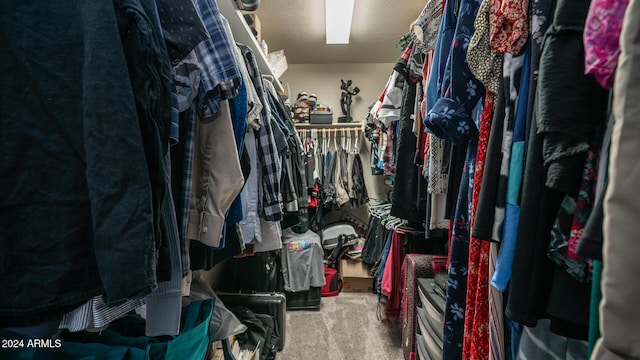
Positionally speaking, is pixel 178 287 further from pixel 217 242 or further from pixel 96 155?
pixel 96 155

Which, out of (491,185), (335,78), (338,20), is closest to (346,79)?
(335,78)

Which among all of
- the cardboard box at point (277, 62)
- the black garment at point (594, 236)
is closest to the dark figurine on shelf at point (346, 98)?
the cardboard box at point (277, 62)

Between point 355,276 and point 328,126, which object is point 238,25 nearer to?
point 328,126

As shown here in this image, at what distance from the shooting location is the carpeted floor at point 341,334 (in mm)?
1780

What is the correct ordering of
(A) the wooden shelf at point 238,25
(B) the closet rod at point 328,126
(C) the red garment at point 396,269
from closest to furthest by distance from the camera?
(A) the wooden shelf at point 238,25 < (C) the red garment at point 396,269 < (B) the closet rod at point 328,126

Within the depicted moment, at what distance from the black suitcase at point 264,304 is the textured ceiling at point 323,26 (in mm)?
2135

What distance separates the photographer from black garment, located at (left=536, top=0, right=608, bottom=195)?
382 millimetres

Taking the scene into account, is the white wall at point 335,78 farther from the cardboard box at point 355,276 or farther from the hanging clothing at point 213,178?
the hanging clothing at point 213,178

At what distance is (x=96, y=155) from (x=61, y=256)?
0.51ft

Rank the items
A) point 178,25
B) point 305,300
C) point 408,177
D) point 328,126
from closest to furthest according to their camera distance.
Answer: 1. point 178,25
2. point 408,177
3. point 305,300
4. point 328,126

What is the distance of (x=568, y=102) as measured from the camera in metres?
0.39

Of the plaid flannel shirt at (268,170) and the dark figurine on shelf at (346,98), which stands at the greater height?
the dark figurine on shelf at (346,98)

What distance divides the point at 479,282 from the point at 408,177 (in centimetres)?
68

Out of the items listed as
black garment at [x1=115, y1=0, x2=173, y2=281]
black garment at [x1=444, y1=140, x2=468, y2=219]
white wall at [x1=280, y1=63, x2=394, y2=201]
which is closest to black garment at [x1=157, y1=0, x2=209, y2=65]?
black garment at [x1=115, y1=0, x2=173, y2=281]
